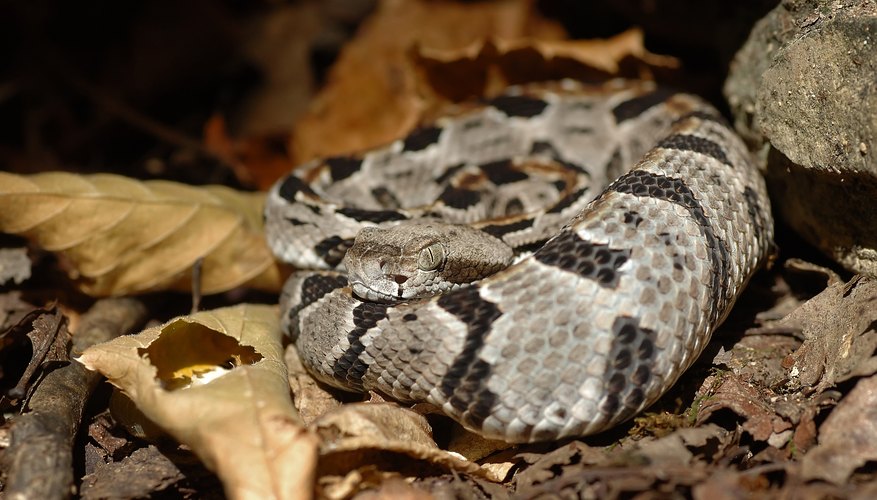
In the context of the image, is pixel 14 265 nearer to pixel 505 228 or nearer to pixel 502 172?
pixel 505 228

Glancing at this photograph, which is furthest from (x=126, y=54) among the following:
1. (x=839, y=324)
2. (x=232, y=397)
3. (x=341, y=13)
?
(x=839, y=324)

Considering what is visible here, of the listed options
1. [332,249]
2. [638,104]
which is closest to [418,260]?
[332,249]

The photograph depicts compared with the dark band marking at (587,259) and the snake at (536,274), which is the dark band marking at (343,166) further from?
the dark band marking at (587,259)

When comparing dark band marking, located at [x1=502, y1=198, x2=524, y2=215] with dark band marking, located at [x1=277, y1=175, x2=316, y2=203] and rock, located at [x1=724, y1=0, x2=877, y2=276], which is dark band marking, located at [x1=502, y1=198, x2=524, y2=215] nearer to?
dark band marking, located at [x1=277, y1=175, x2=316, y2=203]

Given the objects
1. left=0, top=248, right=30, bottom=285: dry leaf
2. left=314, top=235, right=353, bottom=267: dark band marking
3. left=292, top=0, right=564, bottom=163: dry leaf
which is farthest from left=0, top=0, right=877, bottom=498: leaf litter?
left=292, top=0, right=564, bottom=163: dry leaf

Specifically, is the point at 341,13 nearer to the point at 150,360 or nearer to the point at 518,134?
the point at 518,134

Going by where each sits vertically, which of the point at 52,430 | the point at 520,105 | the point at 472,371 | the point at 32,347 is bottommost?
the point at 32,347
